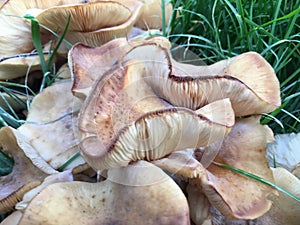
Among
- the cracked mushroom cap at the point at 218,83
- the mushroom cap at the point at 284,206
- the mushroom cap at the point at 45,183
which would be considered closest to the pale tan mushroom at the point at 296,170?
the mushroom cap at the point at 284,206

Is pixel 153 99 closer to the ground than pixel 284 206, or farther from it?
farther from it

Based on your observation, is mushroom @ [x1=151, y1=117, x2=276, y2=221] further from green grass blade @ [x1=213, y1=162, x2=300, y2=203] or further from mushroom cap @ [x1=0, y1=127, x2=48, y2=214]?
mushroom cap @ [x1=0, y1=127, x2=48, y2=214]

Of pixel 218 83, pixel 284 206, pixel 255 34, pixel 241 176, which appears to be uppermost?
pixel 218 83

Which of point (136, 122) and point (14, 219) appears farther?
point (14, 219)

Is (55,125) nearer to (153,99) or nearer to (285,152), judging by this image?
(153,99)

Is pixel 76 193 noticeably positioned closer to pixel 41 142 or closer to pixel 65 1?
pixel 41 142

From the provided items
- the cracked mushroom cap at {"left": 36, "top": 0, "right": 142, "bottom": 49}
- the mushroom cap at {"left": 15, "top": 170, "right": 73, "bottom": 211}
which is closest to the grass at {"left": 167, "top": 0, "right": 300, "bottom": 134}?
the cracked mushroom cap at {"left": 36, "top": 0, "right": 142, "bottom": 49}

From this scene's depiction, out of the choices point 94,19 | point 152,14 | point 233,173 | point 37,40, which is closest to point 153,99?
point 233,173
